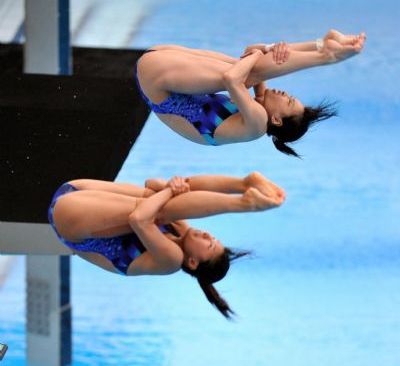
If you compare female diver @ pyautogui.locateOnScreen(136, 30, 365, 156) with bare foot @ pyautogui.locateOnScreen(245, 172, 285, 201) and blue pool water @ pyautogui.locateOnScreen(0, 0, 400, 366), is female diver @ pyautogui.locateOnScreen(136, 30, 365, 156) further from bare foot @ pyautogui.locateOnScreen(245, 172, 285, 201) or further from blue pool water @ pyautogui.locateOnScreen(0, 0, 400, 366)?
blue pool water @ pyautogui.locateOnScreen(0, 0, 400, 366)

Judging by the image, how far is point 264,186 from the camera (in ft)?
21.4

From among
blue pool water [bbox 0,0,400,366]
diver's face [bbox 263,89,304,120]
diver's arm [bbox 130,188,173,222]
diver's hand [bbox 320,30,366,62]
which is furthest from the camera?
blue pool water [bbox 0,0,400,366]

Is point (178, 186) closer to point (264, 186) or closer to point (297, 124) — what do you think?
point (264, 186)

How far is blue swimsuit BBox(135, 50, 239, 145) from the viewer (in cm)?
772

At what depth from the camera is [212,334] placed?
12.6 metres

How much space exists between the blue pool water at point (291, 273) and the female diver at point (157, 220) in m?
5.37

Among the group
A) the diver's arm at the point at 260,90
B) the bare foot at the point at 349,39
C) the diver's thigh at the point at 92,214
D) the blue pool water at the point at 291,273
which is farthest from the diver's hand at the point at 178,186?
the blue pool water at the point at 291,273

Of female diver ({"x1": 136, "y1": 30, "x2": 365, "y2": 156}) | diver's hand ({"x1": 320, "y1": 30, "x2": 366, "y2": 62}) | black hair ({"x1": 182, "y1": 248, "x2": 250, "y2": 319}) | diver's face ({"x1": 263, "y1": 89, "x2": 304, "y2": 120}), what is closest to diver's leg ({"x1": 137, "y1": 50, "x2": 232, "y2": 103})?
female diver ({"x1": 136, "y1": 30, "x2": 365, "y2": 156})

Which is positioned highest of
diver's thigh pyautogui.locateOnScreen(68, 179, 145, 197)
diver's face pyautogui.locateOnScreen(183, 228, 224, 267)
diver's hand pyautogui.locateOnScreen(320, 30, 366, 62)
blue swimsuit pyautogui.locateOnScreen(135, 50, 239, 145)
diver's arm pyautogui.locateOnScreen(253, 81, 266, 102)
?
diver's hand pyautogui.locateOnScreen(320, 30, 366, 62)

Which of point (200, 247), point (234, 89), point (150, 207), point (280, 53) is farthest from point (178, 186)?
point (280, 53)

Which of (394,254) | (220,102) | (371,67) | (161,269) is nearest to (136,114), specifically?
(220,102)

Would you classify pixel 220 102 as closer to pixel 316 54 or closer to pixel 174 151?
pixel 316 54

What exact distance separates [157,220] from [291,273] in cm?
666

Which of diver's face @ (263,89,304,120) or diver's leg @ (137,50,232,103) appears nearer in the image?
diver's leg @ (137,50,232,103)
